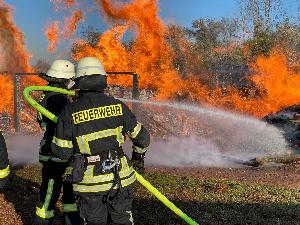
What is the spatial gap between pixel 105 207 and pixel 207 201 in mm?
3076

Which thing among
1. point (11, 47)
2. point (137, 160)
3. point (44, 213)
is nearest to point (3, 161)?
point (137, 160)

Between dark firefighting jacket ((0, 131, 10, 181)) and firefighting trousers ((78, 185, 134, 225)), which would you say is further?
firefighting trousers ((78, 185, 134, 225))

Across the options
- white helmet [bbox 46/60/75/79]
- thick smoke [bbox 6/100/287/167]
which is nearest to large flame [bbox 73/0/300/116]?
thick smoke [bbox 6/100/287/167]

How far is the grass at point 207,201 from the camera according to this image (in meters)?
6.02

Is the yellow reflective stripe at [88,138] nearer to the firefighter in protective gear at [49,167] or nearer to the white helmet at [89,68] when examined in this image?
the white helmet at [89,68]

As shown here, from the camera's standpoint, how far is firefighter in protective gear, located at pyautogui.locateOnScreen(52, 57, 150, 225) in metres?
3.89

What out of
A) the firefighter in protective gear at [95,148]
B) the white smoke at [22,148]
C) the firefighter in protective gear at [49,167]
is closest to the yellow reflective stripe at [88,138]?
the firefighter in protective gear at [95,148]

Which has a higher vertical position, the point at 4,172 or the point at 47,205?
the point at 4,172

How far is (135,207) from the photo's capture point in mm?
6566

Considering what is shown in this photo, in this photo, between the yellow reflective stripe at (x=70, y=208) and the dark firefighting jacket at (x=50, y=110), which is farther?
the dark firefighting jacket at (x=50, y=110)

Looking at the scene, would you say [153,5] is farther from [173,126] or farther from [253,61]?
[253,61]

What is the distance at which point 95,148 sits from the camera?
12.9 feet

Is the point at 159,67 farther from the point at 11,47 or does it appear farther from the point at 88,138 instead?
the point at 88,138

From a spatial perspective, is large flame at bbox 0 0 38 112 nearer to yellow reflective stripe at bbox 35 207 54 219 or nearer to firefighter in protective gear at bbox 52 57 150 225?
yellow reflective stripe at bbox 35 207 54 219
